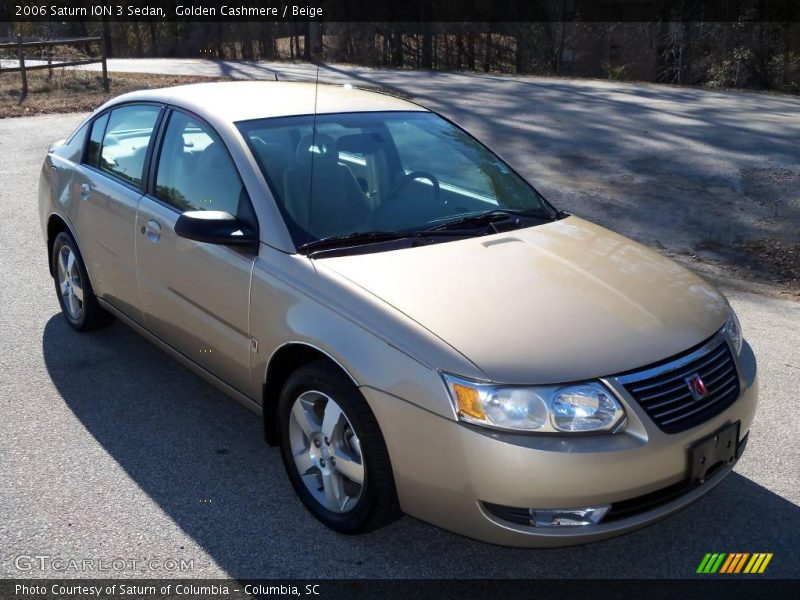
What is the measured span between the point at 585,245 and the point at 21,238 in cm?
589

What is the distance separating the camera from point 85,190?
16.8 ft

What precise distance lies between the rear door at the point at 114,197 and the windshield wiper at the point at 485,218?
175 centimetres

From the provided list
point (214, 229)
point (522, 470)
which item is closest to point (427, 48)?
point (214, 229)

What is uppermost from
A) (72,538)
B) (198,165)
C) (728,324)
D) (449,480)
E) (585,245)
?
(198,165)

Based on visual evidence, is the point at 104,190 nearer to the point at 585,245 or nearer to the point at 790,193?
the point at 585,245

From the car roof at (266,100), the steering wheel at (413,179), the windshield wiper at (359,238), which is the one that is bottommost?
the windshield wiper at (359,238)

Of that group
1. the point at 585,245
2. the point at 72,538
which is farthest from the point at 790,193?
the point at 72,538

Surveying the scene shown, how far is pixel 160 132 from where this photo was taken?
452 cm

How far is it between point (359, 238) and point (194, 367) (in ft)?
3.93

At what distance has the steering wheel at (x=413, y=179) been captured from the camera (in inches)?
161

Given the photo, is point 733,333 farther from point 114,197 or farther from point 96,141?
point 96,141

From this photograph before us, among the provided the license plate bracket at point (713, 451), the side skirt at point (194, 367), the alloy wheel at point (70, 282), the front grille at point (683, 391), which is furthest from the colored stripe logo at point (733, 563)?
the alloy wheel at point (70, 282)

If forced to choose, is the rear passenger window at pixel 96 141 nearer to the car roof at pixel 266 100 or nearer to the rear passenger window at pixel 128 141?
the rear passenger window at pixel 128 141

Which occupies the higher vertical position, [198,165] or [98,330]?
[198,165]
